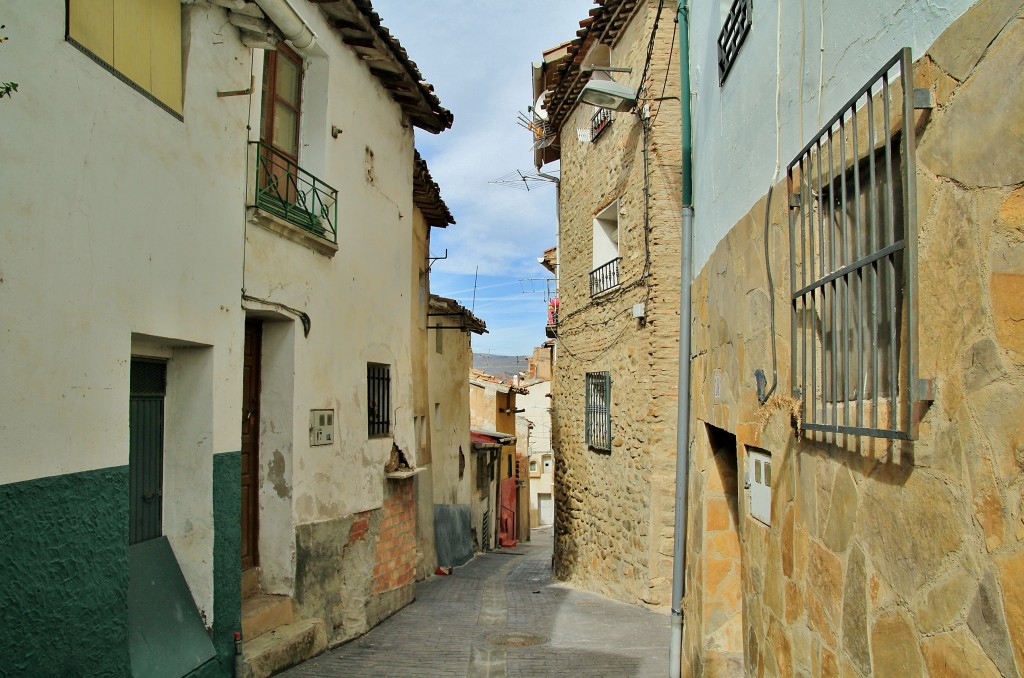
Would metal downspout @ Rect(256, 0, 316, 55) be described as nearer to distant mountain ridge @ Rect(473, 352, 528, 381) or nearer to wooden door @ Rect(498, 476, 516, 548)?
wooden door @ Rect(498, 476, 516, 548)

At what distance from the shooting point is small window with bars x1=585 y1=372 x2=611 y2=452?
42.8 ft

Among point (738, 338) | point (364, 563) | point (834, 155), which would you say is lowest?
point (364, 563)

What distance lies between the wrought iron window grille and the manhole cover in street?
7.89 m

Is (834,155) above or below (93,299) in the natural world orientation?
above

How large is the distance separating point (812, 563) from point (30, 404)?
3.99m

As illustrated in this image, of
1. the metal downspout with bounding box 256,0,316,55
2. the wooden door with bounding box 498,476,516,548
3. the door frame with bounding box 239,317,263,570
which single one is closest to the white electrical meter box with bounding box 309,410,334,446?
the door frame with bounding box 239,317,263,570

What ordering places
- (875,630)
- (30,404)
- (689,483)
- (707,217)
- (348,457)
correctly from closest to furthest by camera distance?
(875,630) < (30,404) < (707,217) < (689,483) < (348,457)

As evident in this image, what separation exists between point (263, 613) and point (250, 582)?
0.46 meters

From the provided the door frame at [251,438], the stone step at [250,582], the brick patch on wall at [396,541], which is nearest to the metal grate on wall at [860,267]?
the door frame at [251,438]

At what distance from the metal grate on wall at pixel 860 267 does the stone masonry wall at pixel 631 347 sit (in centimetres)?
765

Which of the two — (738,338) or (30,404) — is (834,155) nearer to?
(738,338)

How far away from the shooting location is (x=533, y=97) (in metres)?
18.5

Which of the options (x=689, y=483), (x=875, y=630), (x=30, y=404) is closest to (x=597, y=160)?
(x=689, y=483)

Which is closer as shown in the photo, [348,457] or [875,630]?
[875,630]
